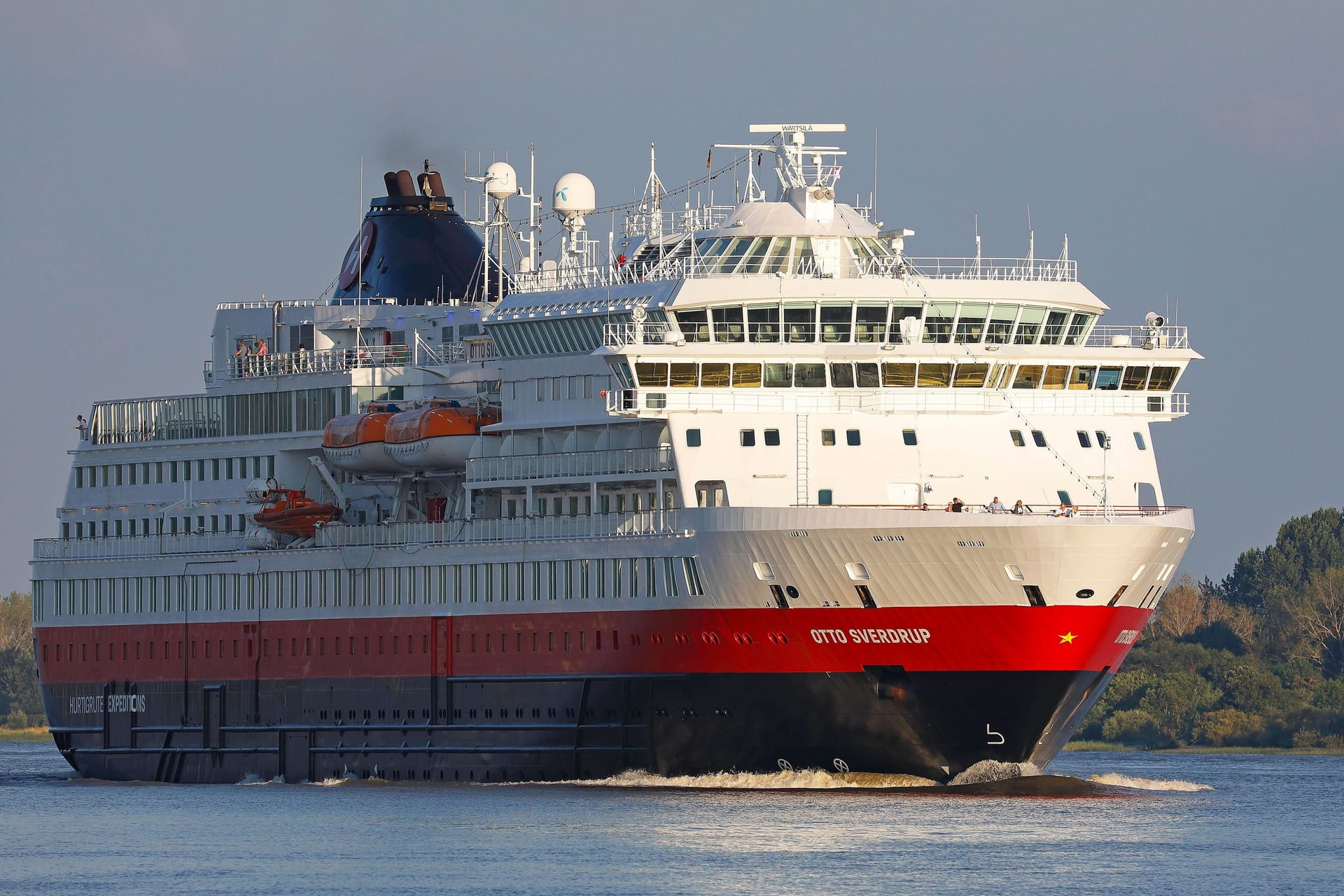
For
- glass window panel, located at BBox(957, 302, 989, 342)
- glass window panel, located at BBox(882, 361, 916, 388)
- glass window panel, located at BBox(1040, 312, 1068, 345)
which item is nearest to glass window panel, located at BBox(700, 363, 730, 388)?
glass window panel, located at BBox(882, 361, 916, 388)

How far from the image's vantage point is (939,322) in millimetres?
68000

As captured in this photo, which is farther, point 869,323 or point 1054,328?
point 1054,328

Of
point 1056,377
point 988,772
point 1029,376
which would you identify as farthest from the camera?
point 1056,377

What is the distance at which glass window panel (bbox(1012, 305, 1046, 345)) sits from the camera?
2702 inches

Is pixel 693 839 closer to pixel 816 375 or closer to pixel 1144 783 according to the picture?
pixel 816 375

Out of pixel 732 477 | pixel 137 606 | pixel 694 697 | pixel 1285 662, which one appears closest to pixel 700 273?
pixel 732 477

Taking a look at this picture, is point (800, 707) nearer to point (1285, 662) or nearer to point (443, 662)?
point (443, 662)

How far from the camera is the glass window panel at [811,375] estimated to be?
67188 mm

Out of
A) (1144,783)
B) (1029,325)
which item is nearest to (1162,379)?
(1029,325)

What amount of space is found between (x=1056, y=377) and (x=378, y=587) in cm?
1774

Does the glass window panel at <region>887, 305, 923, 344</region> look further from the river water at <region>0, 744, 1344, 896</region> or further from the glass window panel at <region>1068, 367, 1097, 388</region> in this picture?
the river water at <region>0, 744, 1344, 896</region>

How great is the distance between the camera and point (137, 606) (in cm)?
8312

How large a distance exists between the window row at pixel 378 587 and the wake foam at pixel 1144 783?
40.6 ft

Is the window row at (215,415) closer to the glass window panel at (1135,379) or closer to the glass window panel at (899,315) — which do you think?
the glass window panel at (899,315)
